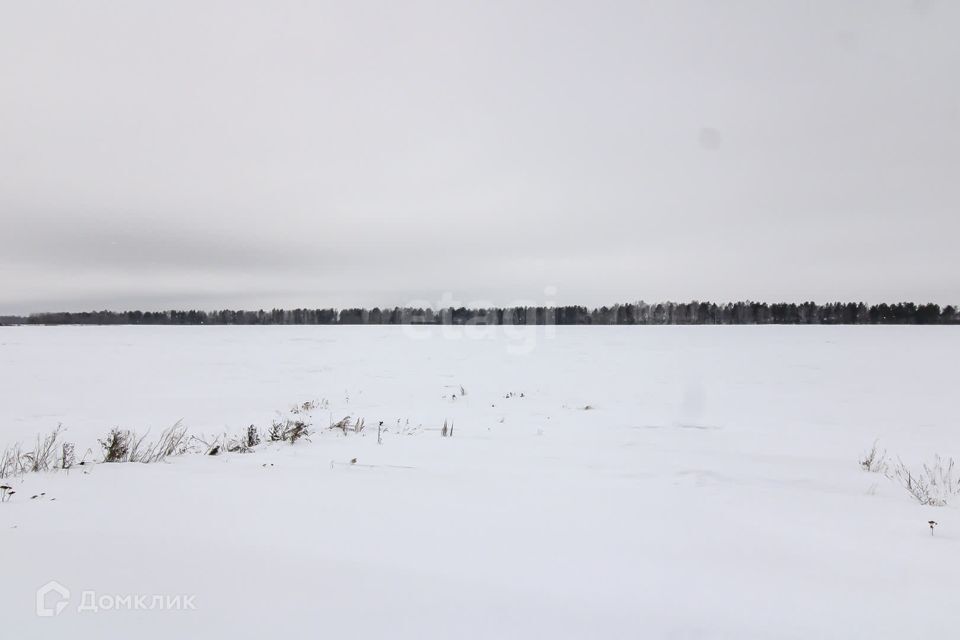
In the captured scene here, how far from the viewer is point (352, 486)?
11.5ft

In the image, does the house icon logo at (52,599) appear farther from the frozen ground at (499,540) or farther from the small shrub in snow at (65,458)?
the small shrub in snow at (65,458)

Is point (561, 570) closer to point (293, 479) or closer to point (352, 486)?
point (352, 486)

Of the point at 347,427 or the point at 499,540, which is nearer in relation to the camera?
the point at 499,540

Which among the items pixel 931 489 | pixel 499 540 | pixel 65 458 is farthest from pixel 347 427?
pixel 931 489

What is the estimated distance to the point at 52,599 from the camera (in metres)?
1.86

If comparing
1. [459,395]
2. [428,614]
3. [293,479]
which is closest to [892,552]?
[428,614]

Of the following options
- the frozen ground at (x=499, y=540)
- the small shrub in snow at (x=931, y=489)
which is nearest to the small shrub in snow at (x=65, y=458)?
the frozen ground at (x=499, y=540)

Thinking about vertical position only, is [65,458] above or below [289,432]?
above

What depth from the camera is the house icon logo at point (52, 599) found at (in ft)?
5.85

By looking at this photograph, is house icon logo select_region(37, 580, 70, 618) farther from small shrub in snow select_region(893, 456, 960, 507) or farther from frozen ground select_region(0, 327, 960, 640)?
small shrub in snow select_region(893, 456, 960, 507)

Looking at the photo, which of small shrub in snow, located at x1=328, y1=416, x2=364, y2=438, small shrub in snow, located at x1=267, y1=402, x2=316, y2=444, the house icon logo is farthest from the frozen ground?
small shrub in snow, located at x1=328, y1=416, x2=364, y2=438

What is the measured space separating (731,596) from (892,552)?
130 centimetres

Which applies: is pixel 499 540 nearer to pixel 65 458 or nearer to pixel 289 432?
pixel 65 458

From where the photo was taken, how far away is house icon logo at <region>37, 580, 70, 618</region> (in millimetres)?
1784
